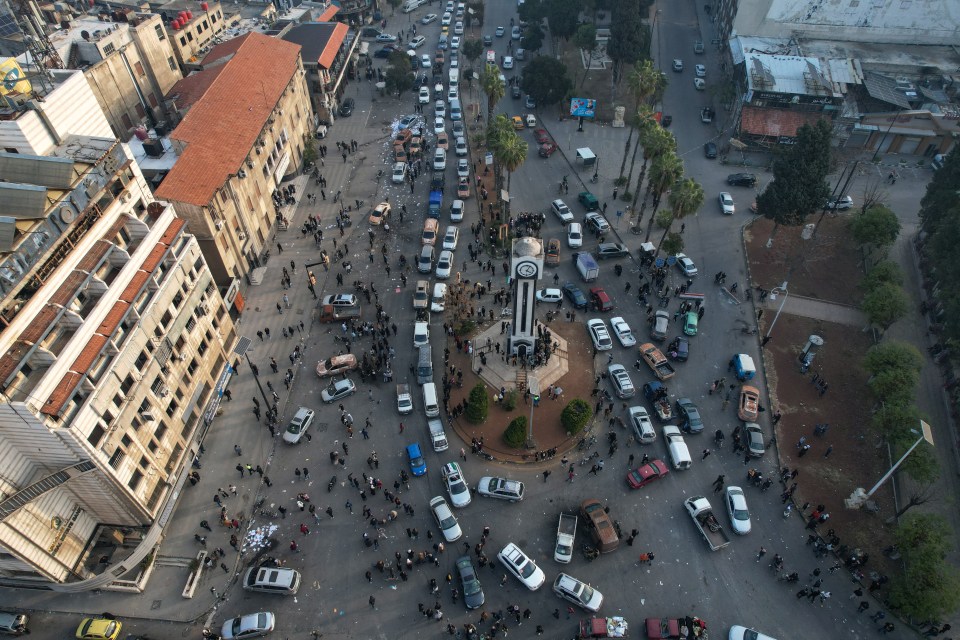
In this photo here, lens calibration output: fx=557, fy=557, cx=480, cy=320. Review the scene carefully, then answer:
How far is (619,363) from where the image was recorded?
55.6m

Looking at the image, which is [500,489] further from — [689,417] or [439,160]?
[439,160]

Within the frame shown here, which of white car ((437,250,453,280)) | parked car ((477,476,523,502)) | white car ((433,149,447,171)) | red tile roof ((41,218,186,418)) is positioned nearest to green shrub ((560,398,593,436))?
parked car ((477,476,523,502))

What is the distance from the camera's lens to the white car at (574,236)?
224 ft

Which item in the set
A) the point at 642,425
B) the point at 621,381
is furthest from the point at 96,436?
the point at 621,381

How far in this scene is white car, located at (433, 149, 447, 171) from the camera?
261 feet

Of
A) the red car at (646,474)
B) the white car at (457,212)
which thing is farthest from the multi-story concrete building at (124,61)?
the red car at (646,474)

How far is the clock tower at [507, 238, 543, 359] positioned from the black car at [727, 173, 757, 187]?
41721 millimetres

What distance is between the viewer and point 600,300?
60.6 metres

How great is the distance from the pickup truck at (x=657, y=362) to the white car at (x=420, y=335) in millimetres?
21724

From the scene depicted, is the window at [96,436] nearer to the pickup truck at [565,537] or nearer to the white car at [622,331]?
the pickup truck at [565,537]

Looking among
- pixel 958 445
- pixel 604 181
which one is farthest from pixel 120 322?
pixel 958 445

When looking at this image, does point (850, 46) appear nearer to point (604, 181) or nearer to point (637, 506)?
point (604, 181)

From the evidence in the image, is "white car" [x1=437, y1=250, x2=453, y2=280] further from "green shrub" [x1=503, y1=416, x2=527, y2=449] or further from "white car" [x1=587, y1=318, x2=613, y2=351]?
"green shrub" [x1=503, y1=416, x2=527, y2=449]

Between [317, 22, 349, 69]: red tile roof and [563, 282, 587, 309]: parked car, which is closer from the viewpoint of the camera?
[563, 282, 587, 309]: parked car
